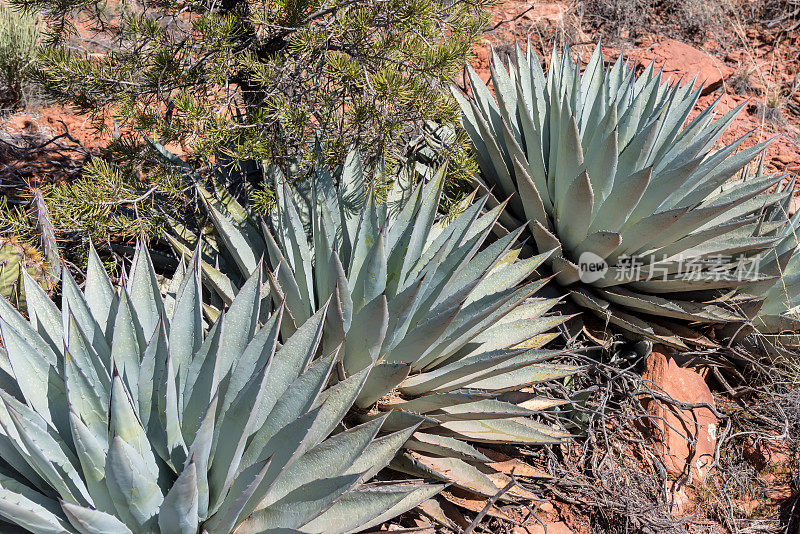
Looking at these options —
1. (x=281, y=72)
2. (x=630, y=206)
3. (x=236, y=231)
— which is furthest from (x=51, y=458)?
(x=630, y=206)

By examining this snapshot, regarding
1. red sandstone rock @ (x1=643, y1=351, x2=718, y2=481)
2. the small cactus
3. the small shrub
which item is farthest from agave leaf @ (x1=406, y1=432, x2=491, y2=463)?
the small shrub

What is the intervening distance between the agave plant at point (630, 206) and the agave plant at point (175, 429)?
4.85 ft

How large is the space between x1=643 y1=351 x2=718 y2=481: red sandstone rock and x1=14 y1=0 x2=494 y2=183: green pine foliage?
1.58 m

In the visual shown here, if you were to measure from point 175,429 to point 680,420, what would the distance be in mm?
2306

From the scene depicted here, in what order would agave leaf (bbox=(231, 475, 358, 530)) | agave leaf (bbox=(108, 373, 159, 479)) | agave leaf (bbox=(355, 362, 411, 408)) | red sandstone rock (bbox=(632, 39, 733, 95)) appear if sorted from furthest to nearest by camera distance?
red sandstone rock (bbox=(632, 39, 733, 95)) → agave leaf (bbox=(355, 362, 411, 408)) → agave leaf (bbox=(231, 475, 358, 530)) → agave leaf (bbox=(108, 373, 159, 479))

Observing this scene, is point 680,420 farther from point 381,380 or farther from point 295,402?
point 295,402

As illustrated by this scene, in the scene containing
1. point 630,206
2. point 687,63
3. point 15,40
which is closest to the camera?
point 630,206

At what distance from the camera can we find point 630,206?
2846mm

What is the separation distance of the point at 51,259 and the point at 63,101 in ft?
2.42

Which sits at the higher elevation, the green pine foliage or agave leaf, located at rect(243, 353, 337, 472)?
the green pine foliage

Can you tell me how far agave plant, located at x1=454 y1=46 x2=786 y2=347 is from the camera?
286 cm

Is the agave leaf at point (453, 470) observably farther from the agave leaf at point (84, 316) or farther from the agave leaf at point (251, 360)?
the agave leaf at point (84, 316)

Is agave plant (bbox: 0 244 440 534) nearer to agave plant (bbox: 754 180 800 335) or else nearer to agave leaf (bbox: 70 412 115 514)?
agave leaf (bbox: 70 412 115 514)

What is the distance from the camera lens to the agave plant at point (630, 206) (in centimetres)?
286
